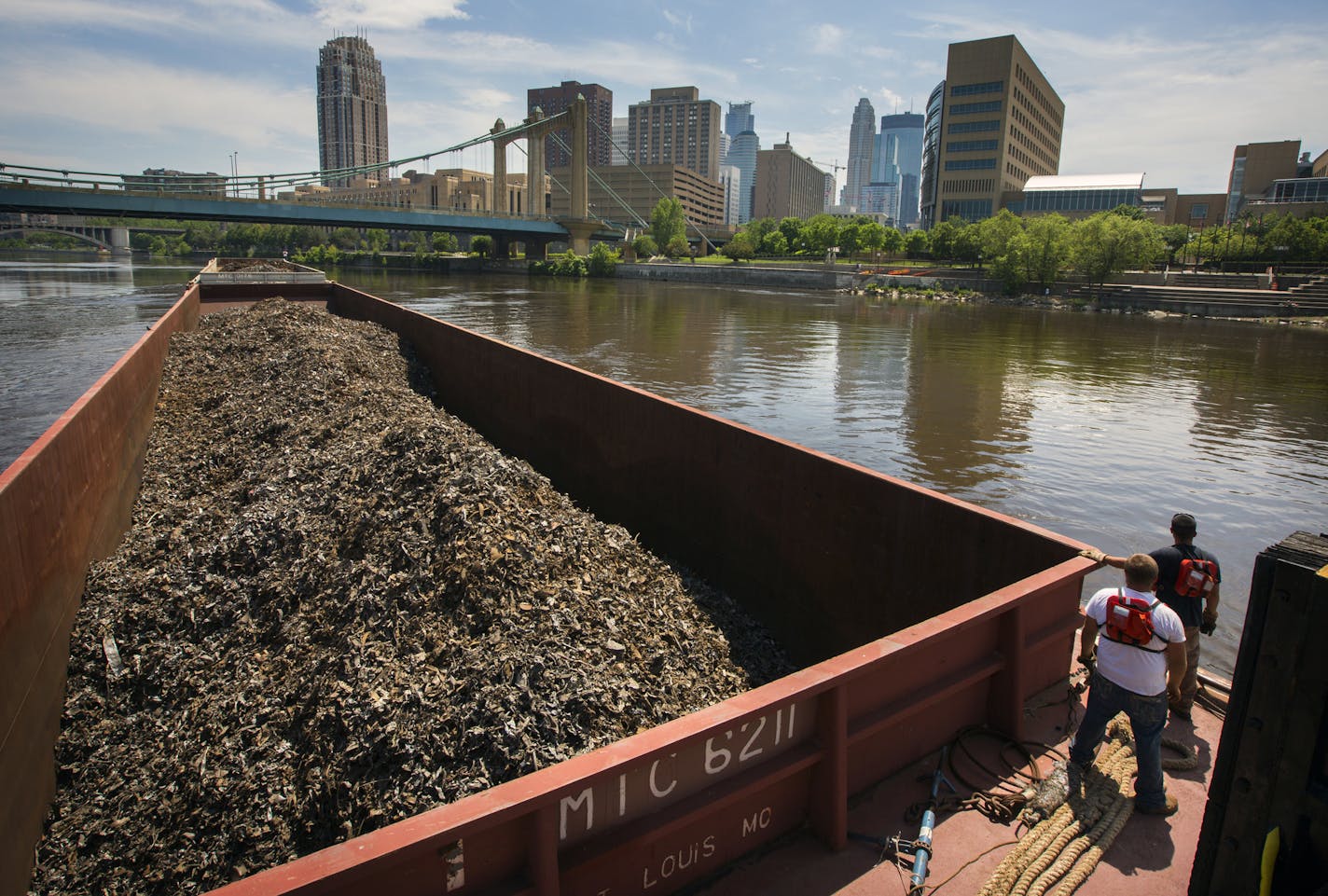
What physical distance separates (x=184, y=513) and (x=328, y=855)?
6376 mm

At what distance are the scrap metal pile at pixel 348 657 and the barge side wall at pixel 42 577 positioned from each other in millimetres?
165

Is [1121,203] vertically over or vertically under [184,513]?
over

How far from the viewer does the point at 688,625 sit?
16.3 ft

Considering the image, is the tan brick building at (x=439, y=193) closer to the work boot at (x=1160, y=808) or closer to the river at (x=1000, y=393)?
the river at (x=1000, y=393)

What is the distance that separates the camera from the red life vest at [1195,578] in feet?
12.9

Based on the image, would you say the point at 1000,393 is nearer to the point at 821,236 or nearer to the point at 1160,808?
the point at 1160,808

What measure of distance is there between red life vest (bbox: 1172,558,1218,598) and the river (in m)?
1.20

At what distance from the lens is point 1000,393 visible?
719 inches

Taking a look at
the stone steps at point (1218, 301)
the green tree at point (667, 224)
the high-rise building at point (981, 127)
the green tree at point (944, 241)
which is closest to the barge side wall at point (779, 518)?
the stone steps at point (1218, 301)

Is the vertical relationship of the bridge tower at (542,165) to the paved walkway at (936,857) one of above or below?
above

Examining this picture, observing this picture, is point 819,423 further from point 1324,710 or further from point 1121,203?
point 1121,203

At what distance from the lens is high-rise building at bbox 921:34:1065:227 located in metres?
95.2

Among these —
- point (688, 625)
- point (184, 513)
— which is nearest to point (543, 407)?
point (184, 513)

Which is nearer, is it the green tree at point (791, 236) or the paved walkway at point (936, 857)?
the paved walkway at point (936, 857)
